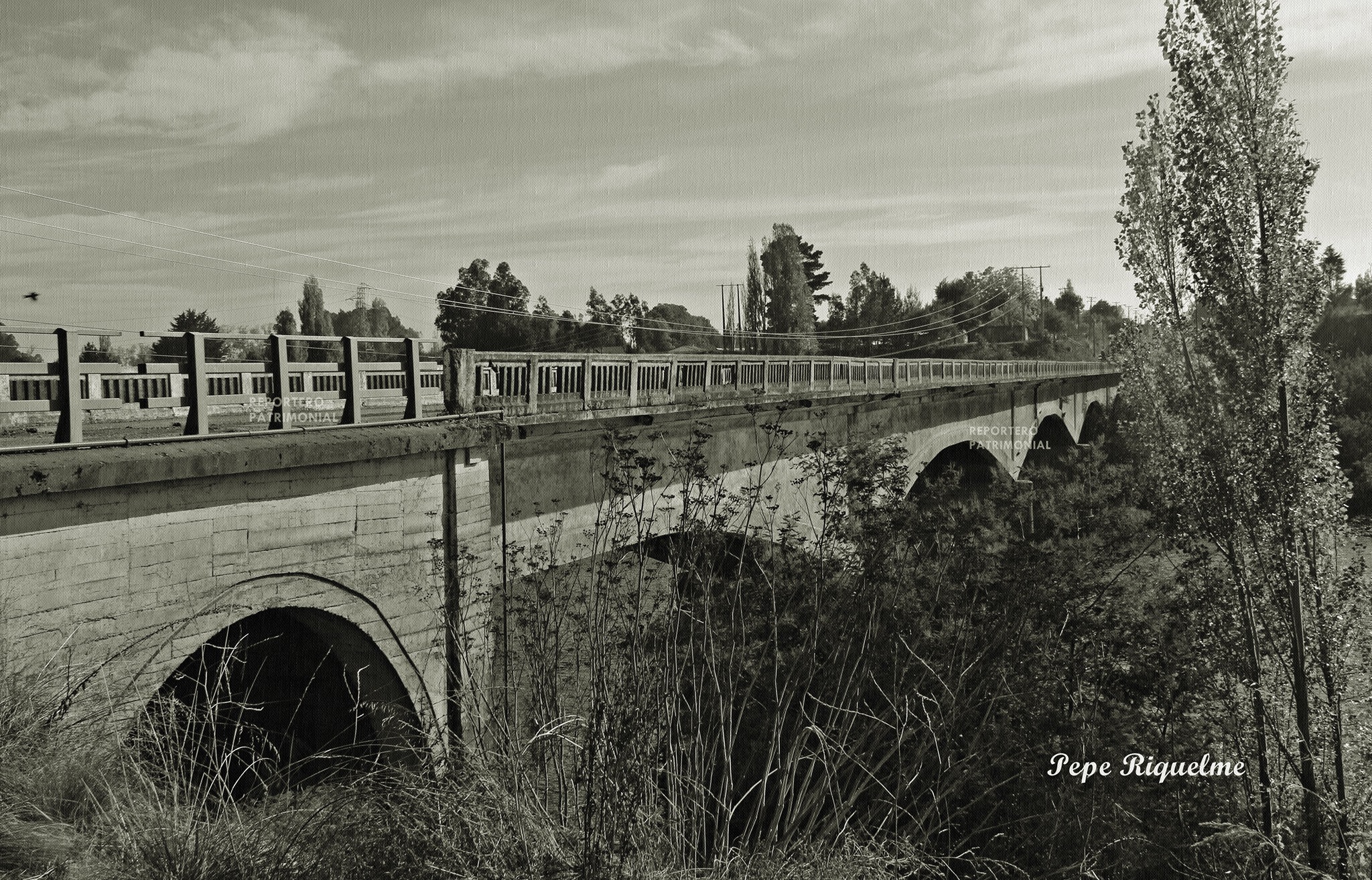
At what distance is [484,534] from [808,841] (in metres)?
5.68

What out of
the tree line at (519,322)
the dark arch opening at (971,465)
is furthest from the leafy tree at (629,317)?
the dark arch opening at (971,465)

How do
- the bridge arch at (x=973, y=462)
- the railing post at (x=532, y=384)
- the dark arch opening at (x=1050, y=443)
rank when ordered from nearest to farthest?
the railing post at (x=532, y=384), the bridge arch at (x=973, y=462), the dark arch opening at (x=1050, y=443)

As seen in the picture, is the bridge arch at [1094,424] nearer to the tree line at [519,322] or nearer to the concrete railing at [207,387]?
the tree line at [519,322]

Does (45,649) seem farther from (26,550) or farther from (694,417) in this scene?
(694,417)

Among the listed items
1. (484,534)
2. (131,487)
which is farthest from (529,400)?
(131,487)

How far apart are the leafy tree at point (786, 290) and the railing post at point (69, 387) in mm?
54103

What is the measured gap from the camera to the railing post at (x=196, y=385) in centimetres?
732

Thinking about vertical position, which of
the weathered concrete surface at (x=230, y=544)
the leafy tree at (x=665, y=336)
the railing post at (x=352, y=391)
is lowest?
the weathered concrete surface at (x=230, y=544)

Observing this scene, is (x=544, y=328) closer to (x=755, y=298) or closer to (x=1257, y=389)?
(x=755, y=298)

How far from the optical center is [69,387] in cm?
659

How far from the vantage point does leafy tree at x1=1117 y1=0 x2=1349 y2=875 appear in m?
10.2

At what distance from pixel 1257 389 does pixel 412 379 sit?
28.9 ft

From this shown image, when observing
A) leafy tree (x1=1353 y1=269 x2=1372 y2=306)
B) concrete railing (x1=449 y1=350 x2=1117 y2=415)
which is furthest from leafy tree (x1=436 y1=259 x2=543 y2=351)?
leafy tree (x1=1353 y1=269 x2=1372 y2=306)

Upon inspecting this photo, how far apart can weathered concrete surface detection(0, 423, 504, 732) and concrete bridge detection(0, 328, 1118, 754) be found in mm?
17
